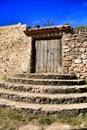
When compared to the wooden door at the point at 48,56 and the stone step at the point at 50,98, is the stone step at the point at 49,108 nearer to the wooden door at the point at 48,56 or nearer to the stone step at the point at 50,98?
the stone step at the point at 50,98

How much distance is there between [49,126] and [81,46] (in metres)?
5.20

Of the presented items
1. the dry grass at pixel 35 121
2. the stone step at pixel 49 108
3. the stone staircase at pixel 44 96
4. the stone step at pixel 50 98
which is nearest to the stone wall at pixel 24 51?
the stone staircase at pixel 44 96

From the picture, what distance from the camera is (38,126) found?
5.62 metres

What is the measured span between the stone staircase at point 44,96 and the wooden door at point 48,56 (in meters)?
2.29

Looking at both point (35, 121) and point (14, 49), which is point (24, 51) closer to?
point (14, 49)

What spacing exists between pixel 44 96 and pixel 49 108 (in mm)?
580

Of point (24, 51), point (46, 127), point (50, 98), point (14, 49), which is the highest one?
point (14, 49)

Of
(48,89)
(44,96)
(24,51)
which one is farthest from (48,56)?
(44,96)

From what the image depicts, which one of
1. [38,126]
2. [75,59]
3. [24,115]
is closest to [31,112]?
[24,115]

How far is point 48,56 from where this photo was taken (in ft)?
35.6

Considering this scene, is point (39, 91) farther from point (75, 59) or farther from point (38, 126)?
point (75, 59)

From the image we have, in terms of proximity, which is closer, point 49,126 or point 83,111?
point 49,126

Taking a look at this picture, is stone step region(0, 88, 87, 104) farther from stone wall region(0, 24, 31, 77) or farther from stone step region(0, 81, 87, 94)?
→ stone wall region(0, 24, 31, 77)

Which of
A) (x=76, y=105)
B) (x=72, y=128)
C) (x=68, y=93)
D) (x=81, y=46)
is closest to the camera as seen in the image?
(x=72, y=128)
